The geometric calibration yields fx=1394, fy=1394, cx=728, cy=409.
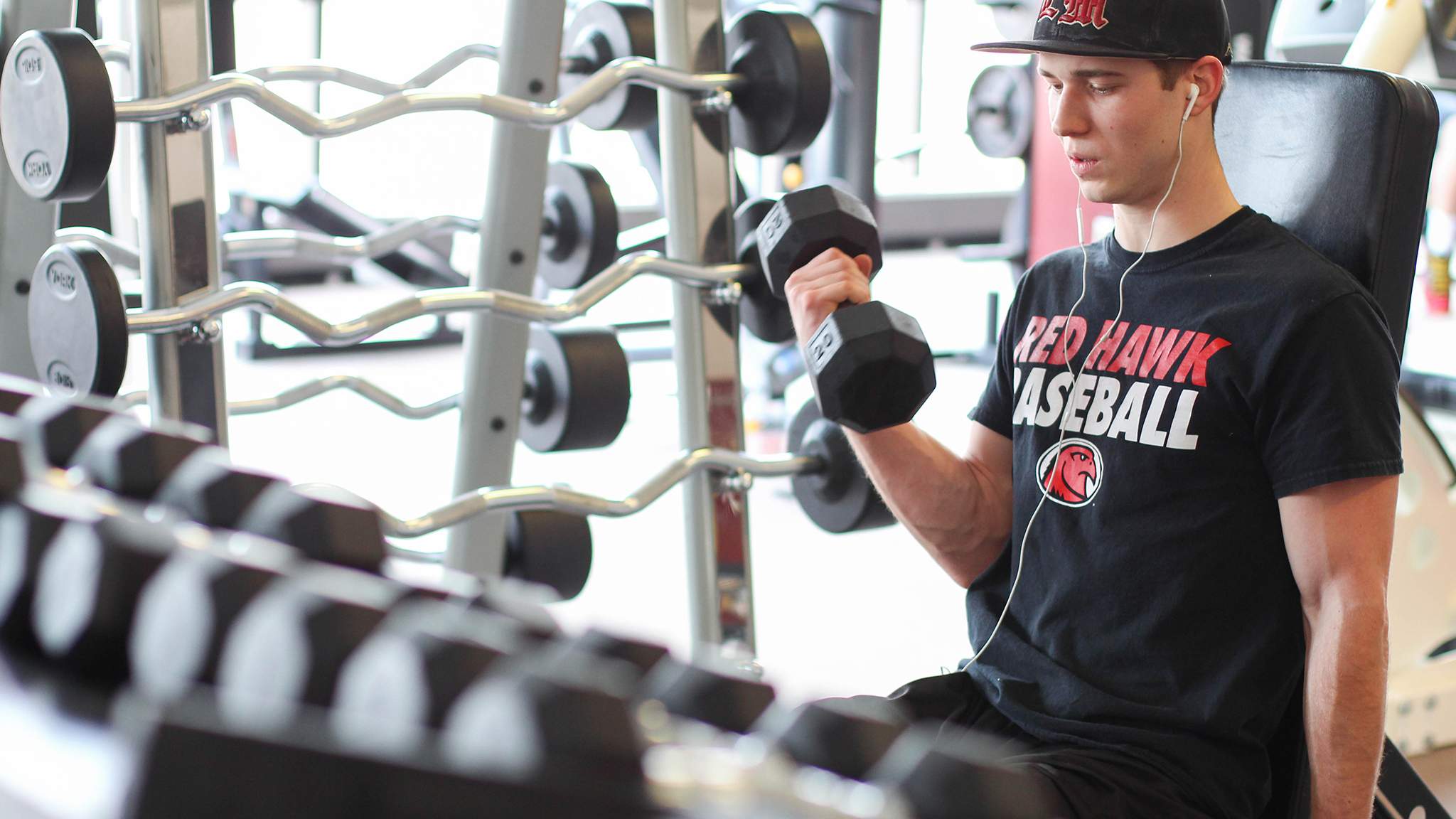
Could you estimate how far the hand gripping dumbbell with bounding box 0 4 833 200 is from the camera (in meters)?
1.40

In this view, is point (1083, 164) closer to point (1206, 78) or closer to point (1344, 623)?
point (1206, 78)

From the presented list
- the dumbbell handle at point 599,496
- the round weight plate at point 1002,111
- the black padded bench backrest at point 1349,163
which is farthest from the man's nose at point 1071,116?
the round weight plate at point 1002,111

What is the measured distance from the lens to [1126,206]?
1.40 m

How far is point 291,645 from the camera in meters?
0.46

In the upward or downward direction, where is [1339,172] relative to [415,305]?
upward

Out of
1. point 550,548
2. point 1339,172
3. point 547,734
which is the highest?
point 1339,172

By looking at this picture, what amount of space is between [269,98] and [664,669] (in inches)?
47.9

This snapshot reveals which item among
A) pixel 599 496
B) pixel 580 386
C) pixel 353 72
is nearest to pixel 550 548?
pixel 599 496

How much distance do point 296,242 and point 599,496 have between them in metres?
0.66

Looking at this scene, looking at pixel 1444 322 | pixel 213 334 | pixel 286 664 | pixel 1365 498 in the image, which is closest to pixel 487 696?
pixel 286 664

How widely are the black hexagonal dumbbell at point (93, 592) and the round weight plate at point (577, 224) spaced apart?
1712mm

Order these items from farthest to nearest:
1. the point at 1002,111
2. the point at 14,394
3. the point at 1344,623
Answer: the point at 1002,111 → the point at 1344,623 → the point at 14,394

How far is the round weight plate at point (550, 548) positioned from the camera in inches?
73.9

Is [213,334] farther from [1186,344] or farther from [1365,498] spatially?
[1365,498]
